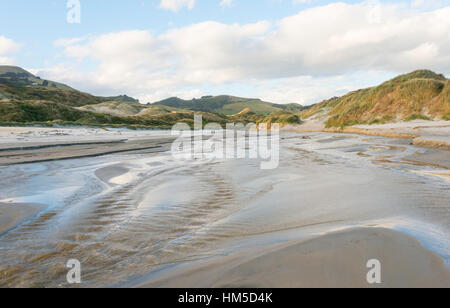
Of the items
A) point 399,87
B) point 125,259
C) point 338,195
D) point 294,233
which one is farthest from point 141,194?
point 399,87

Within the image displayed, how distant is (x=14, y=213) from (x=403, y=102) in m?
31.4

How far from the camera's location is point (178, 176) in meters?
7.01

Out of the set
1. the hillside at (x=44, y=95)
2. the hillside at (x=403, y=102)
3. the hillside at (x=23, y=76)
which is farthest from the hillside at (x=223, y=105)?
the hillside at (x=403, y=102)

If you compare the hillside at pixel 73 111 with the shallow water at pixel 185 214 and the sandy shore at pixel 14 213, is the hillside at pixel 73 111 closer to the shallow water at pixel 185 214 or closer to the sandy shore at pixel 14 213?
the shallow water at pixel 185 214

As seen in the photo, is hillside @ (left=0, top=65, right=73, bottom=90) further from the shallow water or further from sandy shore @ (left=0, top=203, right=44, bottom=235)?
sandy shore @ (left=0, top=203, right=44, bottom=235)

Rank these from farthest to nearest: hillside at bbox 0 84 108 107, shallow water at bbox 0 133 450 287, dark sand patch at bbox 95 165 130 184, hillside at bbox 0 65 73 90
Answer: hillside at bbox 0 65 73 90, hillside at bbox 0 84 108 107, dark sand patch at bbox 95 165 130 184, shallow water at bbox 0 133 450 287

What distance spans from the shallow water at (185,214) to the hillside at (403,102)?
21.1m

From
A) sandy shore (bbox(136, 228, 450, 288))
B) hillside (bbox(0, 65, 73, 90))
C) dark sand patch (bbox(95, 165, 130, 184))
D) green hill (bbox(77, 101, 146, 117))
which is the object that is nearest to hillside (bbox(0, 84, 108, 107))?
green hill (bbox(77, 101, 146, 117))

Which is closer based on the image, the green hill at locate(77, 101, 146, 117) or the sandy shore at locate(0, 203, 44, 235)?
the sandy shore at locate(0, 203, 44, 235)

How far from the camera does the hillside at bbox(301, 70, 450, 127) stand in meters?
23.0

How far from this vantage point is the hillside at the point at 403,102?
75.5 ft

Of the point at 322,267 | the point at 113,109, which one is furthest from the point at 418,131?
the point at 113,109

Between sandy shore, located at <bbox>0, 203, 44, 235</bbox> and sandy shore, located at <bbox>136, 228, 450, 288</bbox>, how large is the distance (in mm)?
2744
